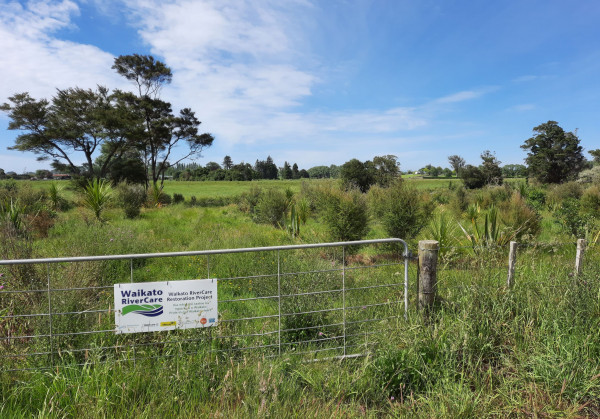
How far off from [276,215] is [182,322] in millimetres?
12344

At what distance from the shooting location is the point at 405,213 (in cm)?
991

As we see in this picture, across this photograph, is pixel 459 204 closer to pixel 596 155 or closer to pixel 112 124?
pixel 112 124

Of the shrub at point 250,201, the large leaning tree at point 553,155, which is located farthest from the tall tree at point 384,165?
the large leaning tree at point 553,155

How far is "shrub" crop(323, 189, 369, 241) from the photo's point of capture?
1001cm

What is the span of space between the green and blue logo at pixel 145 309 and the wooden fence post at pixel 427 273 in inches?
99.9

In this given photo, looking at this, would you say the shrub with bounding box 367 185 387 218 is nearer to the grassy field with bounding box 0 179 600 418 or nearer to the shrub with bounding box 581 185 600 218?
the grassy field with bounding box 0 179 600 418

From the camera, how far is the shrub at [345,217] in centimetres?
1001

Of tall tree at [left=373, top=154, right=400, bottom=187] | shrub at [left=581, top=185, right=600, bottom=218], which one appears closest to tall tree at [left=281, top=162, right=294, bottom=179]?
tall tree at [left=373, top=154, right=400, bottom=187]

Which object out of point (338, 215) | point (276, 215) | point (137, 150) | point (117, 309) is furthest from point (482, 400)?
point (137, 150)

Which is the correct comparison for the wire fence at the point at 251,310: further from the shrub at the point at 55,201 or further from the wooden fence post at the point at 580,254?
the shrub at the point at 55,201

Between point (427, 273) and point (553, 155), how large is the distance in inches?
2062

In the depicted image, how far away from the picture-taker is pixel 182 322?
298 centimetres

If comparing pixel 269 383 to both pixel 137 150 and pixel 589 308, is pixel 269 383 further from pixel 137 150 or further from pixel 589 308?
pixel 137 150

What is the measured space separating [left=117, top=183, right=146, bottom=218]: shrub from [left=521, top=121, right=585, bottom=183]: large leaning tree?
4828 cm
